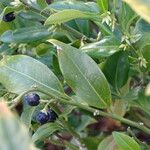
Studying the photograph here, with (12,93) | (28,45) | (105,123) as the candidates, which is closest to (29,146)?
(12,93)

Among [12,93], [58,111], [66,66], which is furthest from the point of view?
[58,111]

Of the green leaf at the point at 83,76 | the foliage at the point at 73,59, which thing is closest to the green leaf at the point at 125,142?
the foliage at the point at 73,59

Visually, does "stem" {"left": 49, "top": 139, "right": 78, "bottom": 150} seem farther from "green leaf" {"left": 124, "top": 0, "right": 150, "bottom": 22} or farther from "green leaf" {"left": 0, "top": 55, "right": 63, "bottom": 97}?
"green leaf" {"left": 124, "top": 0, "right": 150, "bottom": 22}

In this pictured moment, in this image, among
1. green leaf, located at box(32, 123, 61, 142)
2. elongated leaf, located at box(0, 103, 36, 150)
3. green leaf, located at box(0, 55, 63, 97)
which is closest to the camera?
elongated leaf, located at box(0, 103, 36, 150)

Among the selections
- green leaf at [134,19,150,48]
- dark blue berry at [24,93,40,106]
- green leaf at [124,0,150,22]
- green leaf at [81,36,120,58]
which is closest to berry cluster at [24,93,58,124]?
dark blue berry at [24,93,40,106]

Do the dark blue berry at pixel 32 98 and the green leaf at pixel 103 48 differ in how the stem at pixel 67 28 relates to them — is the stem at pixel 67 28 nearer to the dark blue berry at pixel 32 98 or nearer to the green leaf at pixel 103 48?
the green leaf at pixel 103 48

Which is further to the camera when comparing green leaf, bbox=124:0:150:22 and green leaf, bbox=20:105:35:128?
green leaf, bbox=20:105:35:128

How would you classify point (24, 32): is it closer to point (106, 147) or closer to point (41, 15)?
point (41, 15)

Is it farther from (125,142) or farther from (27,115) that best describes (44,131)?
(125,142)
